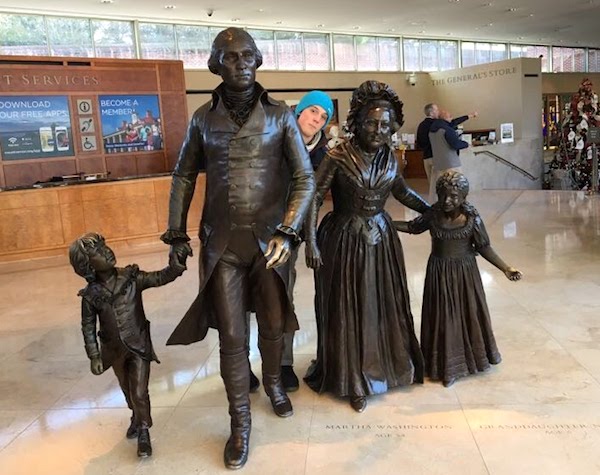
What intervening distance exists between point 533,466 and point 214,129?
5.68ft

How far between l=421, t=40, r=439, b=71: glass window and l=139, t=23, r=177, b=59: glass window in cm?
747

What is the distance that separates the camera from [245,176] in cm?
217

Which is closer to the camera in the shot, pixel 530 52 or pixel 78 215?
pixel 78 215

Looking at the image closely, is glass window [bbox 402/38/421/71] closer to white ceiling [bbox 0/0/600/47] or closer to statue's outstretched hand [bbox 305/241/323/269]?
white ceiling [bbox 0/0/600/47]

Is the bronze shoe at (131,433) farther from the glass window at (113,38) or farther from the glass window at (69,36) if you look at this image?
the glass window at (113,38)

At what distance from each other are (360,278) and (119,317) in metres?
1.07

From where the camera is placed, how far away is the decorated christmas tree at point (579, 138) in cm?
1151

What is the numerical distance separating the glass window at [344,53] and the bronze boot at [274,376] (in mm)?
13289

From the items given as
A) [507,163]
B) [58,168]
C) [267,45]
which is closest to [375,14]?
[267,45]

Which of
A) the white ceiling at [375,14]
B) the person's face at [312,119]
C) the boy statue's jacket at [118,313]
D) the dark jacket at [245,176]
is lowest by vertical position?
the boy statue's jacket at [118,313]

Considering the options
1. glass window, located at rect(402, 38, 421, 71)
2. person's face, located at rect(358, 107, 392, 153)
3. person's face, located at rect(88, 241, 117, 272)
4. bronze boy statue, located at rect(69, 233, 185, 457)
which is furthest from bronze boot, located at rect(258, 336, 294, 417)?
glass window, located at rect(402, 38, 421, 71)

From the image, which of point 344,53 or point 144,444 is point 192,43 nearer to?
point 344,53

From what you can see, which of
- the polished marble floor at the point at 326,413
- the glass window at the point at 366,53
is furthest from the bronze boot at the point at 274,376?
the glass window at the point at 366,53

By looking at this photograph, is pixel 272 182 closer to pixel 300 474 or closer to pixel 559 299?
pixel 300 474
